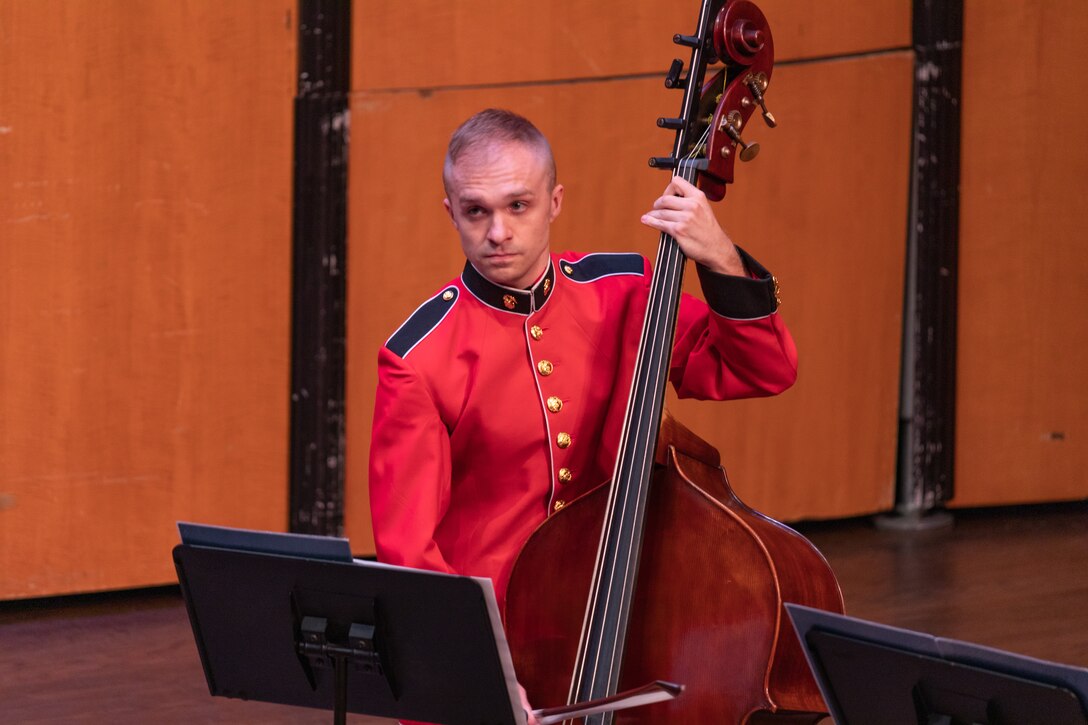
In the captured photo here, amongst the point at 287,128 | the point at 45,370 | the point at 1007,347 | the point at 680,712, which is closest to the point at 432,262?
the point at 287,128

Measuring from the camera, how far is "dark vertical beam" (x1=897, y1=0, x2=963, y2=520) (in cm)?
440

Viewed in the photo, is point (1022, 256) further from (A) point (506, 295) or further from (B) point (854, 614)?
(A) point (506, 295)

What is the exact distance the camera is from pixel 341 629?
167 cm

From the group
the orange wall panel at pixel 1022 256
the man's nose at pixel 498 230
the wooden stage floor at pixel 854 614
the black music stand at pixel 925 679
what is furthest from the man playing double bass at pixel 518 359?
the orange wall panel at pixel 1022 256

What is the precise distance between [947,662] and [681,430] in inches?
20.7

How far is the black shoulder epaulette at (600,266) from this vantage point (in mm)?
2113

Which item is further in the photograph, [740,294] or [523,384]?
[523,384]

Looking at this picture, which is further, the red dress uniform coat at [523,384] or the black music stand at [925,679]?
the red dress uniform coat at [523,384]

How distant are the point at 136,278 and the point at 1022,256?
2.67m

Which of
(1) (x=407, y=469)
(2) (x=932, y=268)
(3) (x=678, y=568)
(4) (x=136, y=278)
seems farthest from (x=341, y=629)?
(2) (x=932, y=268)

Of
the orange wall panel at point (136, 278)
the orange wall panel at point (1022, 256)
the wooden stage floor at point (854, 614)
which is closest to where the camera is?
the wooden stage floor at point (854, 614)

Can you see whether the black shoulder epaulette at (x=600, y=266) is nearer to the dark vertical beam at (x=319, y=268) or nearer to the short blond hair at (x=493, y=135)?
the short blond hair at (x=493, y=135)

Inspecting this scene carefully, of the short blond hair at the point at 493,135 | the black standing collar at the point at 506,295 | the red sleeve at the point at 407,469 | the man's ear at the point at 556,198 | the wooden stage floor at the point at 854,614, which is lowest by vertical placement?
the wooden stage floor at the point at 854,614

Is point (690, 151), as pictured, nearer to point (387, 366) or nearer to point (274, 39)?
point (387, 366)
